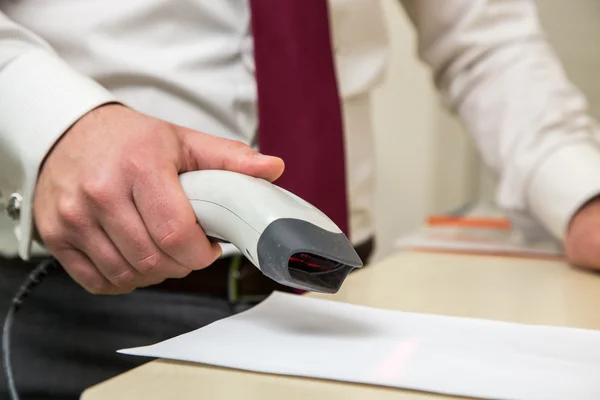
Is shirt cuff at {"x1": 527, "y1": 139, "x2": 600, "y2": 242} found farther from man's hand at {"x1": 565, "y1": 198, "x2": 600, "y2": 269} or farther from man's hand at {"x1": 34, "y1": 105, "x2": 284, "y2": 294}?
man's hand at {"x1": 34, "y1": 105, "x2": 284, "y2": 294}

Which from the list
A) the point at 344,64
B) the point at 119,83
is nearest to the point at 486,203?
the point at 344,64

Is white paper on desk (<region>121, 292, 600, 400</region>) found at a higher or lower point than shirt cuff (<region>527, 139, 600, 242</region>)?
higher

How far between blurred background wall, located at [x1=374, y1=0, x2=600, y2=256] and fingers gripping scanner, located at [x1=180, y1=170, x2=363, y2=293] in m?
1.23

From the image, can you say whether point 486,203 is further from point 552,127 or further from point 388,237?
point 552,127

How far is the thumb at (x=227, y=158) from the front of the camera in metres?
0.39

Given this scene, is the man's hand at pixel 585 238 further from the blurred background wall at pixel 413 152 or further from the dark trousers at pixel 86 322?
the blurred background wall at pixel 413 152

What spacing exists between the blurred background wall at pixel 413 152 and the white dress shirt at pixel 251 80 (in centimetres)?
68

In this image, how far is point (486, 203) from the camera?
133cm

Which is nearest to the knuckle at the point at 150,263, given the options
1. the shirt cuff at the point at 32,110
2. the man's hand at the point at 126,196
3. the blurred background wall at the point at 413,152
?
the man's hand at the point at 126,196

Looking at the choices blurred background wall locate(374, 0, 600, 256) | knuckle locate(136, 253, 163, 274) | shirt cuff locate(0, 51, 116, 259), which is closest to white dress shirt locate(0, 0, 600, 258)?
shirt cuff locate(0, 51, 116, 259)

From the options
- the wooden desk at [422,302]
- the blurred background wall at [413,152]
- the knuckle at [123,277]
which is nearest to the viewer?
the wooden desk at [422,302]

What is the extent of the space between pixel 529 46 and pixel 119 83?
53 cm

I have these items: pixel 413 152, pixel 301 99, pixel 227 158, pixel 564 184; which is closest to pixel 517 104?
pixel 564 184

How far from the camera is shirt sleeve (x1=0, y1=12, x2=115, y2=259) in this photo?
44cm
